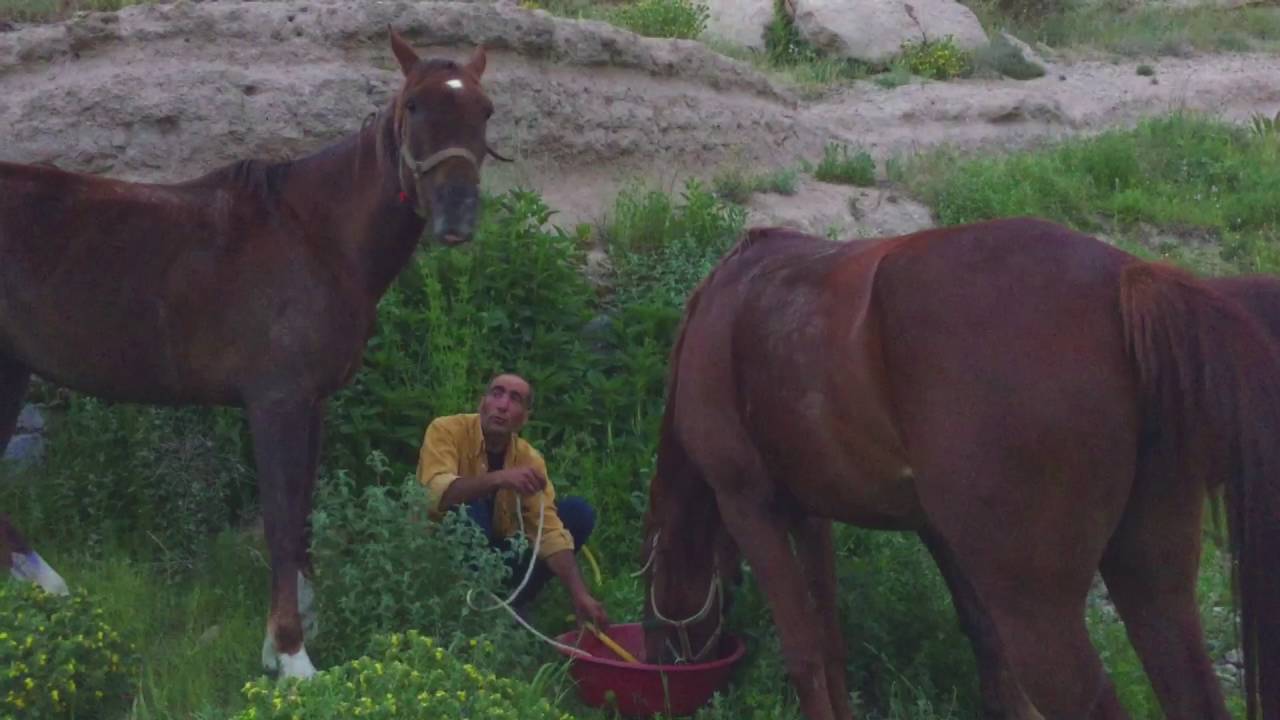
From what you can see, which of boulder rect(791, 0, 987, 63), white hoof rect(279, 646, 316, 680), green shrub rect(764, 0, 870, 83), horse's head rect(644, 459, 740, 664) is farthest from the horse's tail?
boulder rect(791, 0, 987, 63)

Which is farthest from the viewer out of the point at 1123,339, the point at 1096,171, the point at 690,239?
the point at 1096,171

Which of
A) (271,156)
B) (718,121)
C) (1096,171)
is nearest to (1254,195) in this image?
(1096,171)

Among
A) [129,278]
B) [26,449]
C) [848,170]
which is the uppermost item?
[129,278]

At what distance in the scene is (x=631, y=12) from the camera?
41.8 feet

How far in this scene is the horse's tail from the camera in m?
3.85

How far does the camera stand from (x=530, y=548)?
5793 mm

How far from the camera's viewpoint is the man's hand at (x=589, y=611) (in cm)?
551

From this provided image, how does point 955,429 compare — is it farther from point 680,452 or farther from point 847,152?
point 847,152

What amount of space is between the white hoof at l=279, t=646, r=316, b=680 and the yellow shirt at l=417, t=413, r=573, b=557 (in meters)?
→ 0.72

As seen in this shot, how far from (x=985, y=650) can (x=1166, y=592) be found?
42.6 inches

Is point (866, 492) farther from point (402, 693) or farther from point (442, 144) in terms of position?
point (442, 144)

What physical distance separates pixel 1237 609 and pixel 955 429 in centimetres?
91

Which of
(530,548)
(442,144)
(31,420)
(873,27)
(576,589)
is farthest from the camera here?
(873,27)

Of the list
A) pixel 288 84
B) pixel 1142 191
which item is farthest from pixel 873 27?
pixel 288 84
